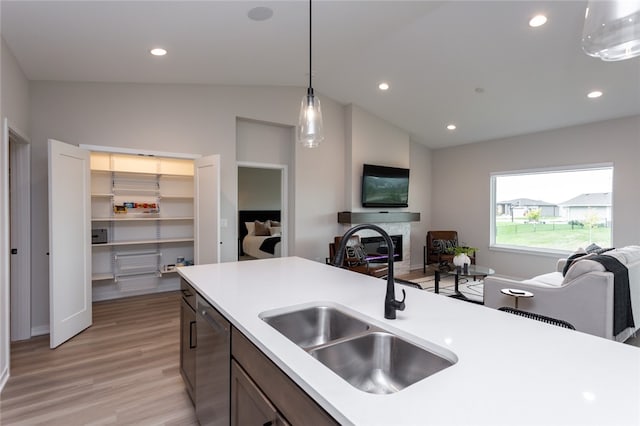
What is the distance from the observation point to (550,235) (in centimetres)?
583

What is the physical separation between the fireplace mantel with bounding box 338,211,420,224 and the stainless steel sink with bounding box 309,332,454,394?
456 cm

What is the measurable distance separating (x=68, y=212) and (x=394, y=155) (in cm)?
533

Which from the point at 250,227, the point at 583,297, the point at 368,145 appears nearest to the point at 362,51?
the point at 368,145

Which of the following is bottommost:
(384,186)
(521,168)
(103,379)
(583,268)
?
(103,379)

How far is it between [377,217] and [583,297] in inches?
141

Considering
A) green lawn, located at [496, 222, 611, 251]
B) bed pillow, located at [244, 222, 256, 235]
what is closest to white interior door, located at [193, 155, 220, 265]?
bed pillow, located at [244, 222, 256, 235]

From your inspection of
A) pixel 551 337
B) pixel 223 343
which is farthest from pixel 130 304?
pixel 551 337

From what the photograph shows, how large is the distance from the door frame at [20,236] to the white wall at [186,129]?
14 centimetres

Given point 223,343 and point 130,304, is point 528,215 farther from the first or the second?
point 130,304

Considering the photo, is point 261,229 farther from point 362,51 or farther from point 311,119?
point 311,119

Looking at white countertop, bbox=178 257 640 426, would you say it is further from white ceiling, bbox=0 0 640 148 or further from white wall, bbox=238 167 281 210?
white wall, bbox=238 167 281 210

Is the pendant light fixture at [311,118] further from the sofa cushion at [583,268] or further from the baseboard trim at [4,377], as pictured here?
the baseboard trim at [4,377]

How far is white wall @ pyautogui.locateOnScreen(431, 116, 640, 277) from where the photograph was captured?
15.9 feet

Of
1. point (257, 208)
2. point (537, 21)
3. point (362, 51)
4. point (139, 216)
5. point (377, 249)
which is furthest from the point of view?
point (257, 208)
